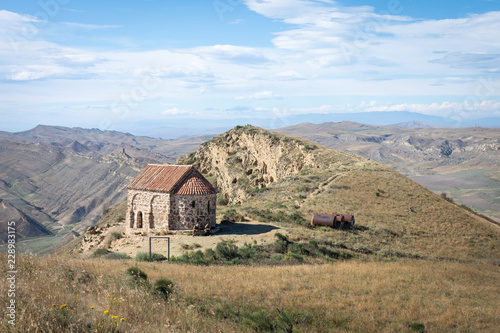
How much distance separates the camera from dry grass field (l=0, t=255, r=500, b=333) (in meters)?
7.15

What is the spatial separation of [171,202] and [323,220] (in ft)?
39.8

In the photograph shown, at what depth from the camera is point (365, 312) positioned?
11.5 meters

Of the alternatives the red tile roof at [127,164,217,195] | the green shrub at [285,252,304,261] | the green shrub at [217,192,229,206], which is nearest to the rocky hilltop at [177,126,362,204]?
the green shrub at [217,192,229,206]

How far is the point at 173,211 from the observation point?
28062 mm

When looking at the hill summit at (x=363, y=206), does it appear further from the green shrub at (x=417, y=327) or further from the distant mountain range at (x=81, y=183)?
the distant mountain range at (x=81, y=183)

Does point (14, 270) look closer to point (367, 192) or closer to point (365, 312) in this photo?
point (365, 312)

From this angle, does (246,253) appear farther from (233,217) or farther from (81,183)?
(81,183)

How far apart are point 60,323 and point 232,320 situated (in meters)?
4.50

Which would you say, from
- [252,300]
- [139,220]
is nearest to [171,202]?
[139,220]

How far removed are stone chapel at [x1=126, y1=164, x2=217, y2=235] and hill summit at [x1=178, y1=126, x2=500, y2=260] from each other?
238 inches

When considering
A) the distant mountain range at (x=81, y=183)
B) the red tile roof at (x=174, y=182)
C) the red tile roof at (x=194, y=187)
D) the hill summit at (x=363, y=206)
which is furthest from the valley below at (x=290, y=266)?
the distant mountain range at (x=81, y=183)

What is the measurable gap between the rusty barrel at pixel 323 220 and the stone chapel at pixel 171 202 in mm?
8188

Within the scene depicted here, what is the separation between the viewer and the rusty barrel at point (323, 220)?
29.2 meters

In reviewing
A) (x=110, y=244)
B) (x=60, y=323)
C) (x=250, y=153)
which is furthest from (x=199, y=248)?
(x=250, y=153)
